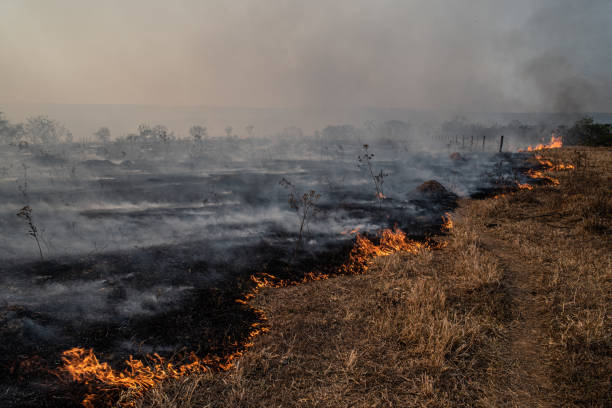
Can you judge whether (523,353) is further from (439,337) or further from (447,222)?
(447,222)

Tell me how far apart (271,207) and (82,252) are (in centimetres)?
1006

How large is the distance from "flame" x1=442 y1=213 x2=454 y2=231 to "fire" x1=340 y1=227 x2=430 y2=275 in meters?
2.25

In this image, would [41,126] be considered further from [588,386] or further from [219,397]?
[588,386]

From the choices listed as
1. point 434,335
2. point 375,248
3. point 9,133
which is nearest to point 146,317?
point 434,335

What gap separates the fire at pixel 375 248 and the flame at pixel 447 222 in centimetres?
225

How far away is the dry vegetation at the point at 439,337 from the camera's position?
14.4 feet

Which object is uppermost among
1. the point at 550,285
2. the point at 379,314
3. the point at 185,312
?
the point at 550,285

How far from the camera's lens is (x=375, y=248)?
425 inches

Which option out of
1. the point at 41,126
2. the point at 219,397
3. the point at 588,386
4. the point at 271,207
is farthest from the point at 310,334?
the point at 41,126

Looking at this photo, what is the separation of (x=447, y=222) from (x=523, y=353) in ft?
30.9

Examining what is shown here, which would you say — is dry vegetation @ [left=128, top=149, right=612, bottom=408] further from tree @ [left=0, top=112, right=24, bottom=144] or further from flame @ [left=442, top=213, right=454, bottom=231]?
tree @ [left=0, top=112, right=24, bottom=144]

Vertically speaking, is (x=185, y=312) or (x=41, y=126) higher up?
(x=41, y=126)

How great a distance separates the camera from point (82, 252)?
34.7 feet

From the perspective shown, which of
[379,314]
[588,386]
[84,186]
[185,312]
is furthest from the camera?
[84,186]
